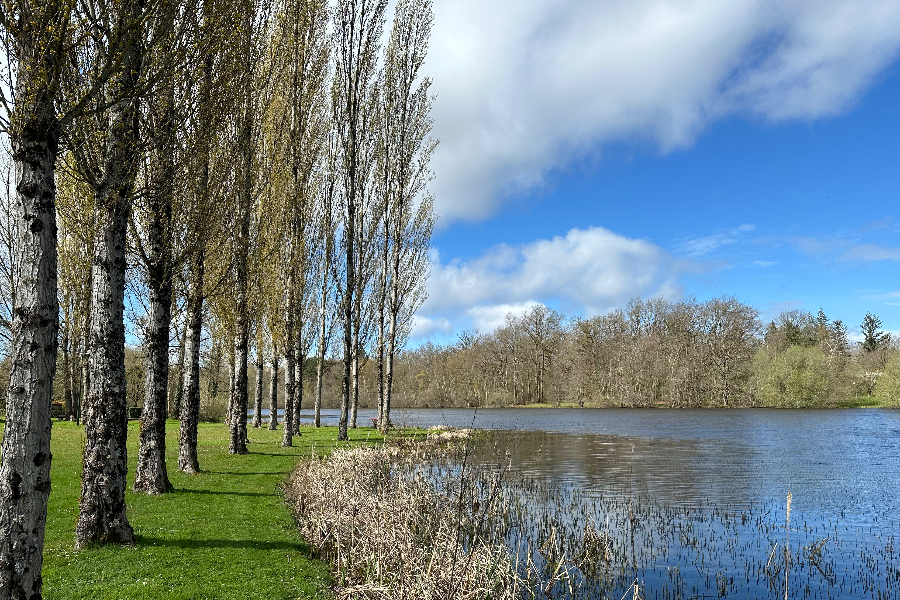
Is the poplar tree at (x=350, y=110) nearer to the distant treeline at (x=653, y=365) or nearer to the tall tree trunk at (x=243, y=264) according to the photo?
the tall tree trunk at (x=243, y=264)

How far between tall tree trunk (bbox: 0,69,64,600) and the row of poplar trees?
2 centimetres

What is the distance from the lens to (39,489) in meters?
5.16

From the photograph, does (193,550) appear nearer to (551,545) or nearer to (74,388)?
(551,545)

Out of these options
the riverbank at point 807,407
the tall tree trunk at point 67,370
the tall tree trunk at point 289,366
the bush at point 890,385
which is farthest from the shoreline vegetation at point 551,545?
the bush at point 890,385

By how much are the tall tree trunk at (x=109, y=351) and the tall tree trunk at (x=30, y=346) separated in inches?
103

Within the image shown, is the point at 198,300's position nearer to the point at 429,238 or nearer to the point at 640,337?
the point at 429,238

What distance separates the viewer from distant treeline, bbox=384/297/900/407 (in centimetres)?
6562

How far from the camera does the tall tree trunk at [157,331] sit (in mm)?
10023

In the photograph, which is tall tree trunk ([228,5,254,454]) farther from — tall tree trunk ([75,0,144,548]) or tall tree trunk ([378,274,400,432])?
tall tree trunk ([378,274,400,432])

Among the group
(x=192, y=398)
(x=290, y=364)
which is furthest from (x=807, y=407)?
(x=192, y=398)

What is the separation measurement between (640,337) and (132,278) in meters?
66.4

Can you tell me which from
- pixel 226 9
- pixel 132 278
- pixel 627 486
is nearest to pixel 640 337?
pixel 627 486

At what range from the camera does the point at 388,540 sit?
273 inches

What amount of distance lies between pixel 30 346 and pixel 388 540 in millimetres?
4442
